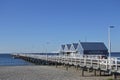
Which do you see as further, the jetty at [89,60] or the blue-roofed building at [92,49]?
the blue-roofed building at [92,49]

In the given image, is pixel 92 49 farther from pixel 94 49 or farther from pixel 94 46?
pixel 94 46

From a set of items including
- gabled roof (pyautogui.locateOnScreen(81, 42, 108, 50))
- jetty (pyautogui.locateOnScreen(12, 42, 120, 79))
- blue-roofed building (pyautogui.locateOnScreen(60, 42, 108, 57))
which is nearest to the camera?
jetty (pyautogui.locateOnScreen(12, 42, 120, 79))

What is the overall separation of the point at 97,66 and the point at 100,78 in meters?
1.45

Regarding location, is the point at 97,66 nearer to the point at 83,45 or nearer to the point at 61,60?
the point at 61,60

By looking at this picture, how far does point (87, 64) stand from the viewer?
35.4m

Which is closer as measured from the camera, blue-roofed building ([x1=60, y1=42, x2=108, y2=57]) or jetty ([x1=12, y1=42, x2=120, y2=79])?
jetty ([x1=12, y1=42, x2=120, y2=79])

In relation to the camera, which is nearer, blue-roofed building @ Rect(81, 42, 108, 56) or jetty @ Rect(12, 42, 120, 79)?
jetty @ Rect(12, 42, 120, 79)

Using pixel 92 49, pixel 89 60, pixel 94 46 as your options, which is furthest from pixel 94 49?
pixel 89 60

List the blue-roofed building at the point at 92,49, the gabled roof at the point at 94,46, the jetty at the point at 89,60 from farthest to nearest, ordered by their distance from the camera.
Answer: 1. the gabled roof at the point at 94,46
2. the blue-roofed building at the point at 92,49
3. the jetty at the point at 89,60

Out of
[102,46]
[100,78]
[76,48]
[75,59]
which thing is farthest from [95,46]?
[100,78]

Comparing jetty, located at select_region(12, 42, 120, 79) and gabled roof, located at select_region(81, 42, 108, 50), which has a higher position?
gabled roof, located at select_region(81, 42, 108, 50)

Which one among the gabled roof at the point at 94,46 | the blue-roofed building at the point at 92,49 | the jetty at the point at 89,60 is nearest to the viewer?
the jetty at the point at 89,60

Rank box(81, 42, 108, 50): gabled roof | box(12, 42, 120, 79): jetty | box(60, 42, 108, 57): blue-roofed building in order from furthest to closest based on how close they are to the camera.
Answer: box(81, 42, 108, 50): gabled roof
box(60, 42, 108, 57): blue-roofed building
box(12, 42, 120, 79): jetty

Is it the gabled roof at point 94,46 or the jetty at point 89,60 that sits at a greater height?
the gabled roof at point 94,46
